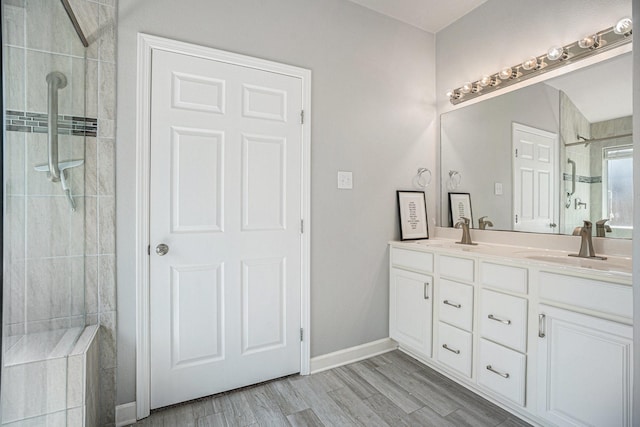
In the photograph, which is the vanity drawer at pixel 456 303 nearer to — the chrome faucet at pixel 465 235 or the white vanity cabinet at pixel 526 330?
the white vanity cabinet at pixel 526 330

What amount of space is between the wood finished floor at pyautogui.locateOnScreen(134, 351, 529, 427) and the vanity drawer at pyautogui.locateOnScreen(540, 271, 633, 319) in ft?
2.49

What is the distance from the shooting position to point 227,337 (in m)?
1.91

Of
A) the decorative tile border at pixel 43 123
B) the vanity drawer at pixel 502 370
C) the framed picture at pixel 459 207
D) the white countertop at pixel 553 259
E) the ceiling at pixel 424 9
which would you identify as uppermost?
the ceiling at pixel 424 9

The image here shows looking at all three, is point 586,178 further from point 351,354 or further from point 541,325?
point 351,354

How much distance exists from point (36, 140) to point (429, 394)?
7.69ft

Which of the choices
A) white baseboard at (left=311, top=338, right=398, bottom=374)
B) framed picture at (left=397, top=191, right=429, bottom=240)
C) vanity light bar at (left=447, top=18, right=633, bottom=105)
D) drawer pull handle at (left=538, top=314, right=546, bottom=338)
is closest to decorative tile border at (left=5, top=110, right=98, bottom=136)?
white baseboard at (left=311, top=338, right=398, bottom=374)

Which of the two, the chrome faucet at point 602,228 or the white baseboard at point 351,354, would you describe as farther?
the white baseboard at point 351,354

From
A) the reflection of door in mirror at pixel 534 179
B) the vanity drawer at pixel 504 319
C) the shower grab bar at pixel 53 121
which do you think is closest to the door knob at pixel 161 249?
the shower grab bar at pixel 53 121

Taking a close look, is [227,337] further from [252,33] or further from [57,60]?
[252,33]

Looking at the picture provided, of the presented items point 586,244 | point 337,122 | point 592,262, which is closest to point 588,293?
point 592,262

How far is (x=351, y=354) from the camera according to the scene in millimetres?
2336

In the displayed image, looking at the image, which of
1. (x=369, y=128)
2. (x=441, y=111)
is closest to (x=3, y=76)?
(x=369, y=128)

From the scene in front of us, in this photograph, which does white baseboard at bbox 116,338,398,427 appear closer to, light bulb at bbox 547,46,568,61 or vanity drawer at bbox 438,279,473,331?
vanity drawer at bbox 438,279,473,331

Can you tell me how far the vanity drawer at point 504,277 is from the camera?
5.40ft
